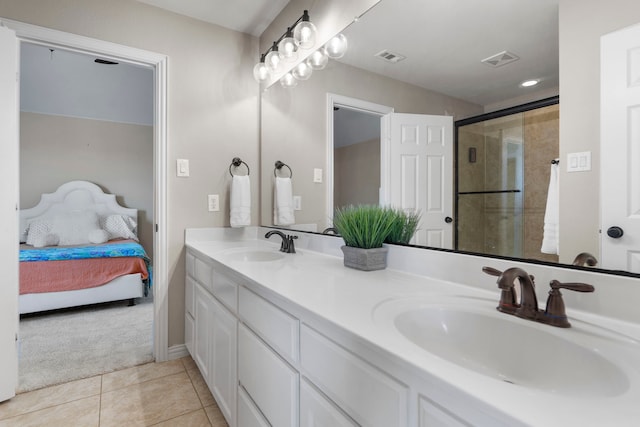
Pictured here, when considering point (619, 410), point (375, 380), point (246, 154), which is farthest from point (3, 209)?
point (619, 410)

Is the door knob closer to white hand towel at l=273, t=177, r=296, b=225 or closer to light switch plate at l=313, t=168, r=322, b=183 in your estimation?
light switch plate at l=313, t=168, r=322, b=183

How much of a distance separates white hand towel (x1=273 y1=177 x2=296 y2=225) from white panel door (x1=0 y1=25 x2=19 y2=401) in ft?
4.83

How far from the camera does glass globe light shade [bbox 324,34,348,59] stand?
5.38 ft

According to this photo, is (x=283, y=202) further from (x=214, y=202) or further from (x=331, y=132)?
(x=331, y=132)

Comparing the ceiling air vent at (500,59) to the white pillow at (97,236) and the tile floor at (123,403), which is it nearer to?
the tile floor at (123,403)

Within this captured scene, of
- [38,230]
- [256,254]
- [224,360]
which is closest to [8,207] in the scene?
[256,254]

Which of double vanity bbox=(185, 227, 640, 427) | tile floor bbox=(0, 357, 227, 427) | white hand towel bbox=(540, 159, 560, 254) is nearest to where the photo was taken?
double vanity bbox=(185, 227, 640, 427)

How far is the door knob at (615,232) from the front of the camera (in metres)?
0.75

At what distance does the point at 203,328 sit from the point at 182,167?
1100 millimetres

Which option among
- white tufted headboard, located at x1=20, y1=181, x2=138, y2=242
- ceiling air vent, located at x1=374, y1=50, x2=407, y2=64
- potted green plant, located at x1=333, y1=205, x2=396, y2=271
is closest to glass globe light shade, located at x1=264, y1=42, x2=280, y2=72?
ceiling air vent, located at x1=374, y1=50, x2=407, y2=64

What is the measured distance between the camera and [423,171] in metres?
1.25

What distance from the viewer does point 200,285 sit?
1.85 meters

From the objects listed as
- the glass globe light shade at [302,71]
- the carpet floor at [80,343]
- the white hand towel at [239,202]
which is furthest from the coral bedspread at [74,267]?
the glass globe light shade at [302,71]

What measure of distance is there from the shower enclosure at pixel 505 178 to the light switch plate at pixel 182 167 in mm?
1793
